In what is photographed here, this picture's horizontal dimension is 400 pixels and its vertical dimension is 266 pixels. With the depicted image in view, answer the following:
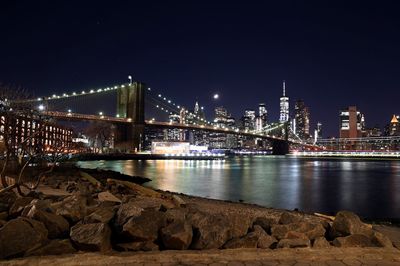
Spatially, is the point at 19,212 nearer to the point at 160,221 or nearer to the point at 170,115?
the point at 160,221

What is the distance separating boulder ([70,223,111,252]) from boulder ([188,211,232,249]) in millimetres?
1199

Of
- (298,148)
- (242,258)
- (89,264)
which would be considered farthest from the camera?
(298,148)

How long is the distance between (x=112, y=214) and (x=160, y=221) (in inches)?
32.4

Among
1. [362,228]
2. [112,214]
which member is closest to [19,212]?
[112,214]

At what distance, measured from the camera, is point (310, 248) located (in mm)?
5043

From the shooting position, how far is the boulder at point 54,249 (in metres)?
4.54

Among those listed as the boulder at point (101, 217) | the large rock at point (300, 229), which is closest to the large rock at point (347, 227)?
the large rock at point (300, 229)

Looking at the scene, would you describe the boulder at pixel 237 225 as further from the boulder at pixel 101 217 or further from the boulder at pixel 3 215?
the boulder at pixel 3 215

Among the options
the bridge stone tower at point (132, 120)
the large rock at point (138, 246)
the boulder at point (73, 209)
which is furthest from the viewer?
the bridge stone tower at point (132, 120)

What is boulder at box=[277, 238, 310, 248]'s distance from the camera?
508cm

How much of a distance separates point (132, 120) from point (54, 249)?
221ft

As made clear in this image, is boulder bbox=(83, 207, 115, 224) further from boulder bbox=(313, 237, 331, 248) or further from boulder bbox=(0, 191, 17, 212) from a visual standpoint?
boulder bbox=(313, 237, 331, 248)

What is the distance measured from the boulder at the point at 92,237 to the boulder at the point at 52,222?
1.27 ft

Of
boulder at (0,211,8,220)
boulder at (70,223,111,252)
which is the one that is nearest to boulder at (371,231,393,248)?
boulder at (70,223,111,252)
